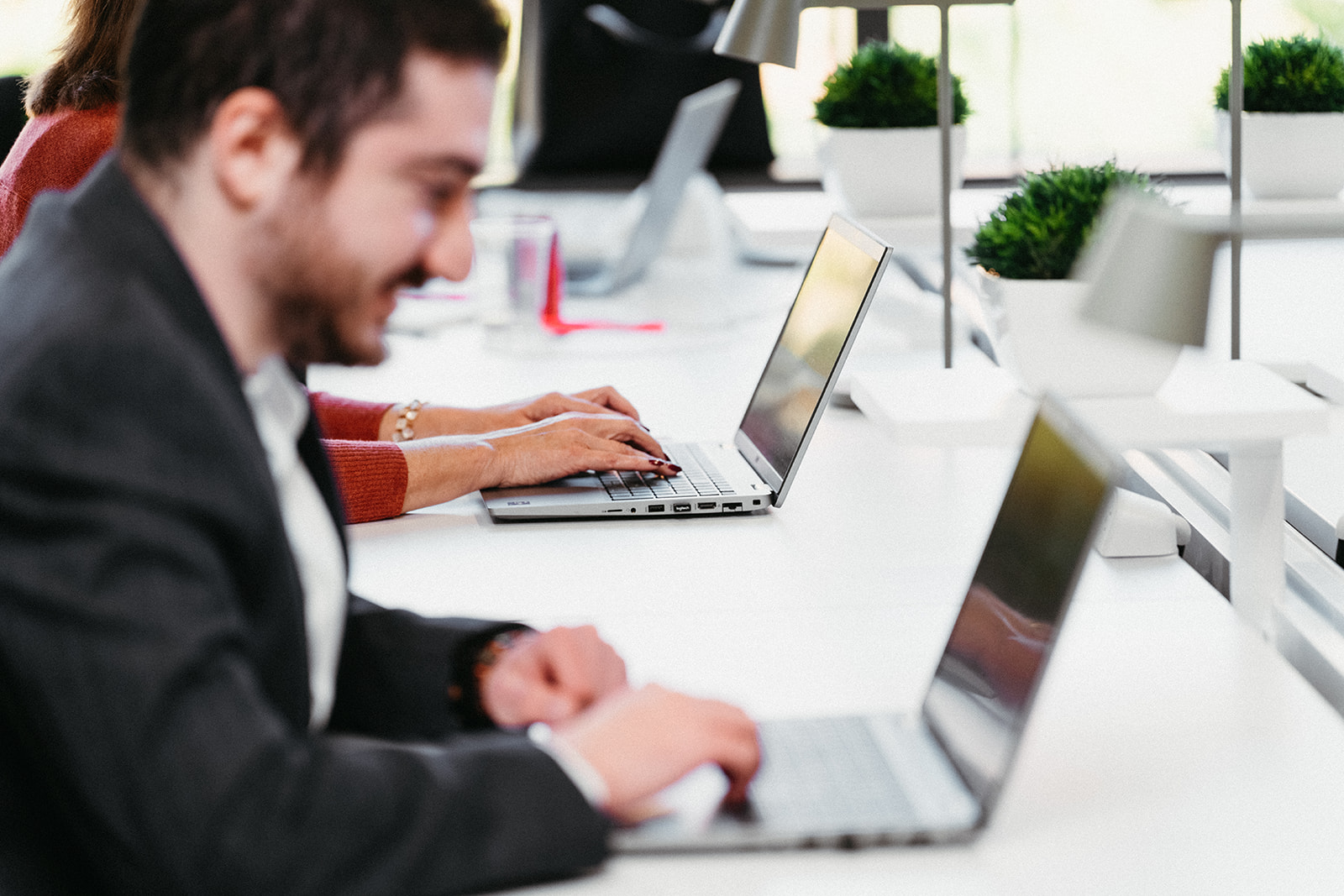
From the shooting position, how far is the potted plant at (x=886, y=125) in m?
2.26

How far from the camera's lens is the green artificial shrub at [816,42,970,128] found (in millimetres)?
2262

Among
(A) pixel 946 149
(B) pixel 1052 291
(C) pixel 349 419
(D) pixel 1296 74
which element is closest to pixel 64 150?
(C) pixel 349 419

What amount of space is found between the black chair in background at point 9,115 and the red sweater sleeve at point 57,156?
0.62 m

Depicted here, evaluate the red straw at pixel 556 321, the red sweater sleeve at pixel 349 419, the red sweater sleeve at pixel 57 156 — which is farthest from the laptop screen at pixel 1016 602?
the red straw at pixel 556 321

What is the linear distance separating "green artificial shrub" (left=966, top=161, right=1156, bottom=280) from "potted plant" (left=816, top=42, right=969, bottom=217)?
2.96 ft

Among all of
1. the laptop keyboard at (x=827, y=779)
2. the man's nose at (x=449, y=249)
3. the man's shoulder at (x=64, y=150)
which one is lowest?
the laptop keyboard at (x=827, y=779)

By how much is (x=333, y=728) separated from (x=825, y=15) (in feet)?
12.0

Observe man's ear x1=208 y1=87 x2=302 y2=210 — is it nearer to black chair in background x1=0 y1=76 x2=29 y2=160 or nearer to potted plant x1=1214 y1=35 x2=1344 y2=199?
potted plant x1=1214 y1=35 x2=1344 y2=199

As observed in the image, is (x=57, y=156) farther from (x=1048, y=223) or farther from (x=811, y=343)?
(x=1048, y=223)

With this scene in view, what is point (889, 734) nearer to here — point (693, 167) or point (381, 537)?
point (381, 537)

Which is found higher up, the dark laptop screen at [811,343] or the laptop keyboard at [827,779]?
the dark laptop screen at [811,343]

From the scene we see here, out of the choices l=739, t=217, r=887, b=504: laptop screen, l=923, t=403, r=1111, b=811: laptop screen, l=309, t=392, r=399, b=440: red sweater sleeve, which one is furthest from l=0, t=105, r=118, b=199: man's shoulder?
l=923, t=403, r=1111, b=811: laptop screen

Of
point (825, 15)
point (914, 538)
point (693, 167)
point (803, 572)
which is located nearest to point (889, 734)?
point (803, 572)

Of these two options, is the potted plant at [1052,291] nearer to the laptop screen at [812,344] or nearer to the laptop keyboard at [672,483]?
the laptop screen at [812,344]
